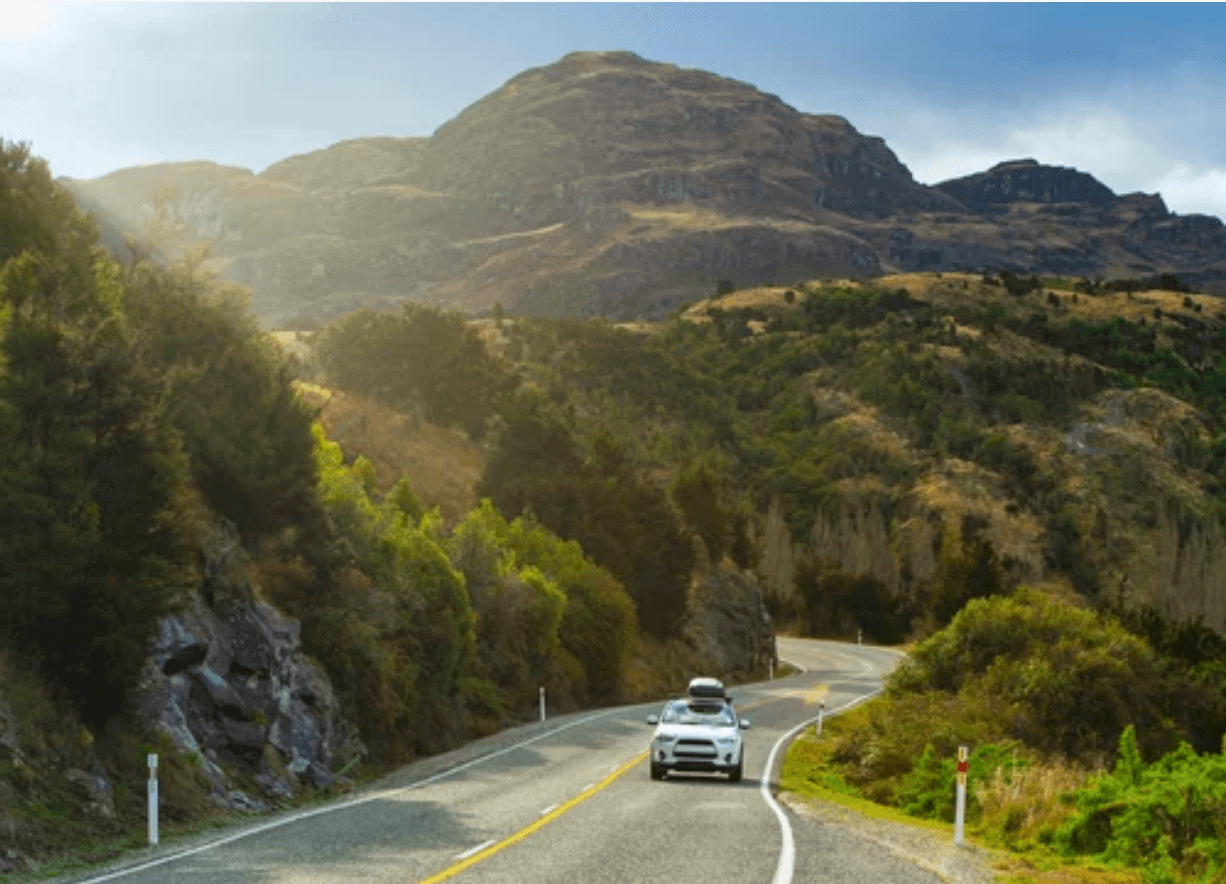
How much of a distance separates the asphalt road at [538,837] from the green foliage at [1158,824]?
313cm

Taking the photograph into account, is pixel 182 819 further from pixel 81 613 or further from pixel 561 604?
pixel 561 604

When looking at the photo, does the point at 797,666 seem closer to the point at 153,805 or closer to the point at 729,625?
the point at 729,625

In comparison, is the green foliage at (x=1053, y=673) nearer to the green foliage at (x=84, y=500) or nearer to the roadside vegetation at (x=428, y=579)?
the roadside vegetation at (x=428, y=579)

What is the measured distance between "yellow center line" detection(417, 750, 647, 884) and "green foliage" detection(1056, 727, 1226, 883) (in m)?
7.06

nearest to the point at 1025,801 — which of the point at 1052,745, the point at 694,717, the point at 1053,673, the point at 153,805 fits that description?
the point at 694,717

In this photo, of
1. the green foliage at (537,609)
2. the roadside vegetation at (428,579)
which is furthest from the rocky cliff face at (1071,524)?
the green foliage at (537,609)

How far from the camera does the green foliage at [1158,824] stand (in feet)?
52.4

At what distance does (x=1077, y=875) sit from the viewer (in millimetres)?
15680

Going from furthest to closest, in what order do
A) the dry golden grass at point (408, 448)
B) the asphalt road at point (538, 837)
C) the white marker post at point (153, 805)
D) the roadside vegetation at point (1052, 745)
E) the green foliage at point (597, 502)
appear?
the green foliage at point (597, 502) < the dry golden grass at point (408, 448) < the roadside vegetation at point (1052, 745) < the white marker post at point (153, 805) < the asphalt road at point (538, 837)

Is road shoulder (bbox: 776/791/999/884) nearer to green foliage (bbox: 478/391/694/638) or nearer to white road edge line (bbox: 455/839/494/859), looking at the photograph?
white road edge line (bbox: 455/839/494/859)

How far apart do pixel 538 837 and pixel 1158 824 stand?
8.00m

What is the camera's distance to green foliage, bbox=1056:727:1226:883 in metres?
16.0

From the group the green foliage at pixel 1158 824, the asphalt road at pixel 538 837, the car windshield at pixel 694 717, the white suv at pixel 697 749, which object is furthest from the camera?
the car windshield at pixel 694 717

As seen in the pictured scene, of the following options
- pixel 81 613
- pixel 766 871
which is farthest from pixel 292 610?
pixel 766 871
